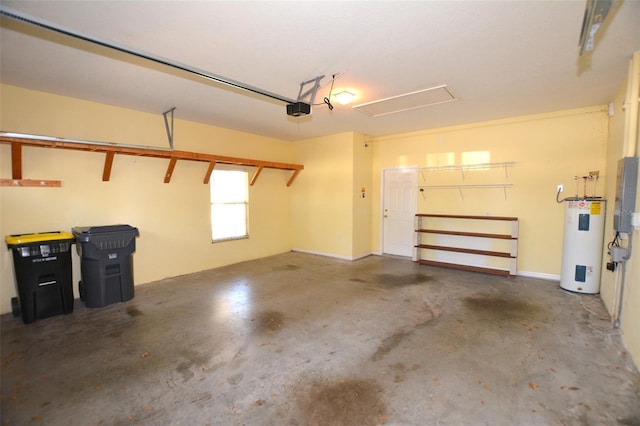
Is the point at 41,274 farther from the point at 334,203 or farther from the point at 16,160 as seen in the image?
the point at 334,203

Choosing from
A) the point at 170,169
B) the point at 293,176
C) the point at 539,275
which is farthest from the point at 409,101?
the point at 170,169

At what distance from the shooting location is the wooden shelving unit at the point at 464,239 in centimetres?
507

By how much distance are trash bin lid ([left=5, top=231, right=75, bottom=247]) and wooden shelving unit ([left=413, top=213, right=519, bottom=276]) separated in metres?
5.75

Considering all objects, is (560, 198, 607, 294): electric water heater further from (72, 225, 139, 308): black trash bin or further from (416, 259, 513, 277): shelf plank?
(72, 225, 139, 308): black trash bin

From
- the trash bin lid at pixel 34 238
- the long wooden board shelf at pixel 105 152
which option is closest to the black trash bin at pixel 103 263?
the trash bin lid at pixel 34 238

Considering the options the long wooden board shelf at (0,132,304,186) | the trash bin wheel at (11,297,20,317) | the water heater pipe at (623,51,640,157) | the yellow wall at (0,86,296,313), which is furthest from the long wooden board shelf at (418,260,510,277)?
the trash bin wheel at (11,297,20,317)

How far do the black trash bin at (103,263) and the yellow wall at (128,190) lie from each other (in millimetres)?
537

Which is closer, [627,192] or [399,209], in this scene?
[627,192]

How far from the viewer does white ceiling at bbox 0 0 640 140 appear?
6.91ft

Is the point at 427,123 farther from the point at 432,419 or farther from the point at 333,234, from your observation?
the point at 432,419

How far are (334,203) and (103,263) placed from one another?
13.9ft

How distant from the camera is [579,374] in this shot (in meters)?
2.37

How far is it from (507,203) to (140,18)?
5765mm

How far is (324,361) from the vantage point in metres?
2.59
